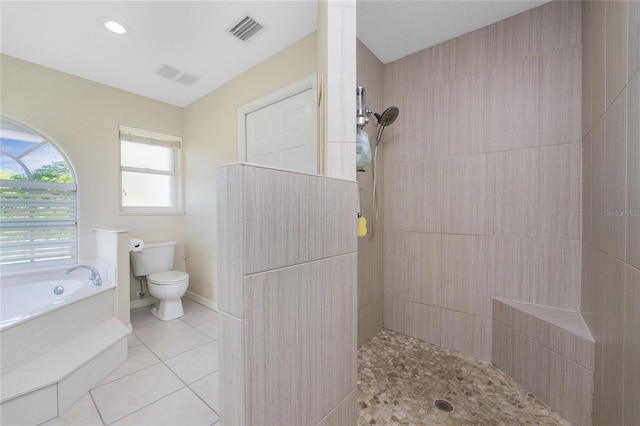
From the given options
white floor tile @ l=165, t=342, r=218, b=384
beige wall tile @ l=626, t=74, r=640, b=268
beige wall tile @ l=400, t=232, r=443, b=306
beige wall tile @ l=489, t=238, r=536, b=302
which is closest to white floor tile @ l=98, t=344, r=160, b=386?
→ white floor tile @ l=165, t=342, r=218, b=384

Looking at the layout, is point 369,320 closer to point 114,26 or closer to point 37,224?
point 114,26

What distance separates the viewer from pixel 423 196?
1.90 metres

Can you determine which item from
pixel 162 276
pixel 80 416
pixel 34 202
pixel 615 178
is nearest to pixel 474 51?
pixel 615 178

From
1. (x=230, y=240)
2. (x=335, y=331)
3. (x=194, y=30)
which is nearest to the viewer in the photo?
(x=230, y=240)

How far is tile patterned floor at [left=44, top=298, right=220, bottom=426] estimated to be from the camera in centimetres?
125

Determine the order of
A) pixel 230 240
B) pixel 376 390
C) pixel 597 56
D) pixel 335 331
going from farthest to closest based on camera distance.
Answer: pixel 376 390 → pixel 597 56 → pixel 335 331 → pixel 230 240

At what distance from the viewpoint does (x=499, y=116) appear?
1610mm

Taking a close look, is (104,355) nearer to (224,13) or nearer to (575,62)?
(224,13)

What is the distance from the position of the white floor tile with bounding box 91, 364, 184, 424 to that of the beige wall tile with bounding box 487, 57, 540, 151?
8.42ft

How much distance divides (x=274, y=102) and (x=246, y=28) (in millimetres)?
540

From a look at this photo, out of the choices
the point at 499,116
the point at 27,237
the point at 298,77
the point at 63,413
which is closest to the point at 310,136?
the point at 298,77

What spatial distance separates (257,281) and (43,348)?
6.20ft

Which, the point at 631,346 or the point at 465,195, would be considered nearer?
the point at 631,346

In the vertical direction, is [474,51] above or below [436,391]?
above
